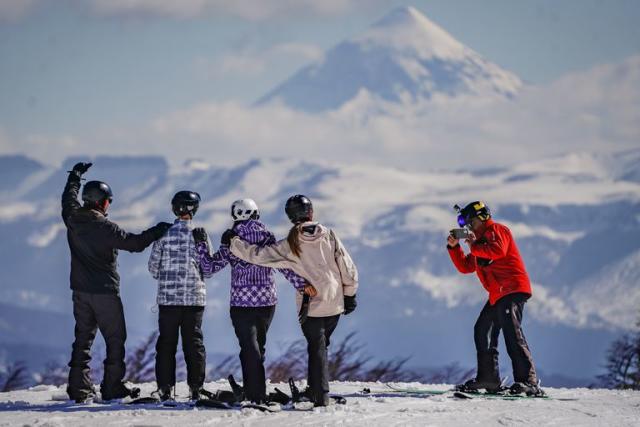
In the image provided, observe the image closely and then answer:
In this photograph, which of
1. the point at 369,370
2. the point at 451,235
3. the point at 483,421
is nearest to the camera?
the point at 483,421

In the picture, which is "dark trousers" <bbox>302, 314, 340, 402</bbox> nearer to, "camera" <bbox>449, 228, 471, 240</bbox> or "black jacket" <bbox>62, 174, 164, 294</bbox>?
"black jacket" <bbox>62, 174, 164, 294</bbox>

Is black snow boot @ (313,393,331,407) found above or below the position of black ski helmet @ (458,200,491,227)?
below

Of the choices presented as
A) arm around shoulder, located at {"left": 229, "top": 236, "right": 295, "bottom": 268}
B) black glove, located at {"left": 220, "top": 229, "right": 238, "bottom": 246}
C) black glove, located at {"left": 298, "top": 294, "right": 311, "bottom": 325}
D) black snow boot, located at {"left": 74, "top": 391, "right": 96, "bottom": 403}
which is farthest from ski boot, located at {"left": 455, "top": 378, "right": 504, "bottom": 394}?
black snow boot, located at {"left": 74, "top": 391, "right": 96, "bottom": 403}

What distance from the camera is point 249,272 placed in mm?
10305

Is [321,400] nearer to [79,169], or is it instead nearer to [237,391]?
[237,391]

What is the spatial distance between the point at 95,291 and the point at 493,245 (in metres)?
3.89

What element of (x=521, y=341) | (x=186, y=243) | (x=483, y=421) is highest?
(x=186, y=243)

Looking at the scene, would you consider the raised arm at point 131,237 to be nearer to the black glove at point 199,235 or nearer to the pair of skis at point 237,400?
the black glove at point 199,235

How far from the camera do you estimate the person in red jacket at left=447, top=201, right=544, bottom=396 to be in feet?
37.5

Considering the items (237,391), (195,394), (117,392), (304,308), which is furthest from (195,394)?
(304,308)

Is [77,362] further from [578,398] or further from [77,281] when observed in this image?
[578,398]

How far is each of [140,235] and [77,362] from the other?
55.8 inches

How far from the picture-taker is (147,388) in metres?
12.5


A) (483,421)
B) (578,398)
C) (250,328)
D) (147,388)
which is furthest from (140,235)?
(578,398)
